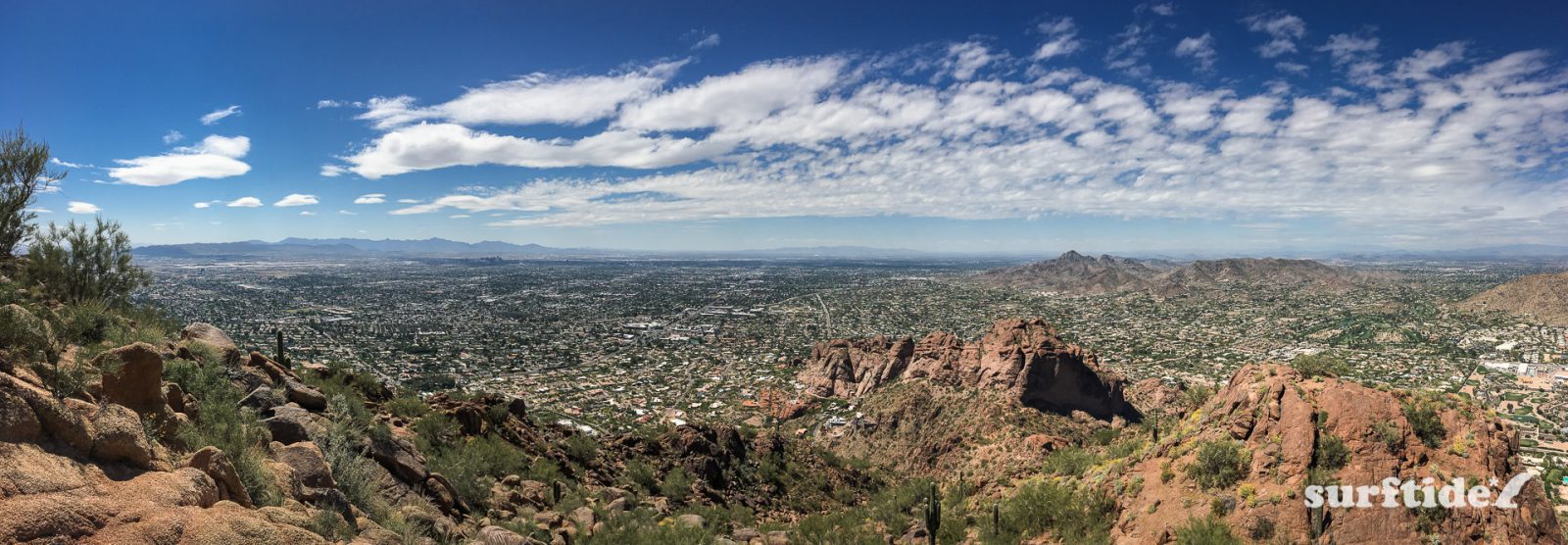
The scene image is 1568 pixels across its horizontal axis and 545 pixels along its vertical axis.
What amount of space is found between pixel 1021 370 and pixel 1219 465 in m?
25.4

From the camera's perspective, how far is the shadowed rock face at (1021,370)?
37.2 metres

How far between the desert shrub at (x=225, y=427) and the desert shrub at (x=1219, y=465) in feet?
53.0

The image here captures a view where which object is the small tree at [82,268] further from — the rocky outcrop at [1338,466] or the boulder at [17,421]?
the rocky outcrop at [1338,466]

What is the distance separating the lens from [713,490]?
2098cm

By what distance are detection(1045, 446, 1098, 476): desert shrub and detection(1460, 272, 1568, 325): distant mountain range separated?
5023 inches

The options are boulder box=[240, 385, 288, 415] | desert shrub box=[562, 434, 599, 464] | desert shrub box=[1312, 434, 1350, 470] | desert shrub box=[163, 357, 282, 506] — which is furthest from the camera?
desert shrub box=[562, 434, 599, 464]

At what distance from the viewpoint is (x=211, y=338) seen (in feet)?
51.3

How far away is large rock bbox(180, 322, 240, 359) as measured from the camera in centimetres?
1461

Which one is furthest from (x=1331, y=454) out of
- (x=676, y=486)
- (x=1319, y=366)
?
(x=676, y=486)

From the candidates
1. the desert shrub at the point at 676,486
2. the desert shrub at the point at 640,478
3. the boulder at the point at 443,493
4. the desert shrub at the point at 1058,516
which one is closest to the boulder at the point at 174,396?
the boulder at the point at 443,493

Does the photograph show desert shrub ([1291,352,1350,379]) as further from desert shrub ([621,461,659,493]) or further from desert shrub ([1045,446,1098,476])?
desert shrub ([621,461,659,493])

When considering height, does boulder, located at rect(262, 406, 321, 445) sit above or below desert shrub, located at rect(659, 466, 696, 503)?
Answer: above

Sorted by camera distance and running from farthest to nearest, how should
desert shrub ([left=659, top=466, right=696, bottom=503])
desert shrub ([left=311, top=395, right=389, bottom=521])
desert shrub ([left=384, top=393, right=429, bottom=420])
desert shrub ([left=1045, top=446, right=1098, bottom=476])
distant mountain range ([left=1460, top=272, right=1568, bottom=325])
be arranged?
distant mountain range ([left=1460, top=272, right=1568, bottom=325]) < desert shrub ([left=659, top=466, right=696, bottom=503]) < desert shrub ([left=384, top=393, right=429, bottom=420]) < desert shrub ([left=1045, top=446, right=1098, bottom=476]) < desert shrub ([left=311, top=395, right=389, bottom=521])

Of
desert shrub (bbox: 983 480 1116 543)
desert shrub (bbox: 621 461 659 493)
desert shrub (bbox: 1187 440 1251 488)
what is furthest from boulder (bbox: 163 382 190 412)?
desert shrub (bbox: 1187 440 1251 488)
